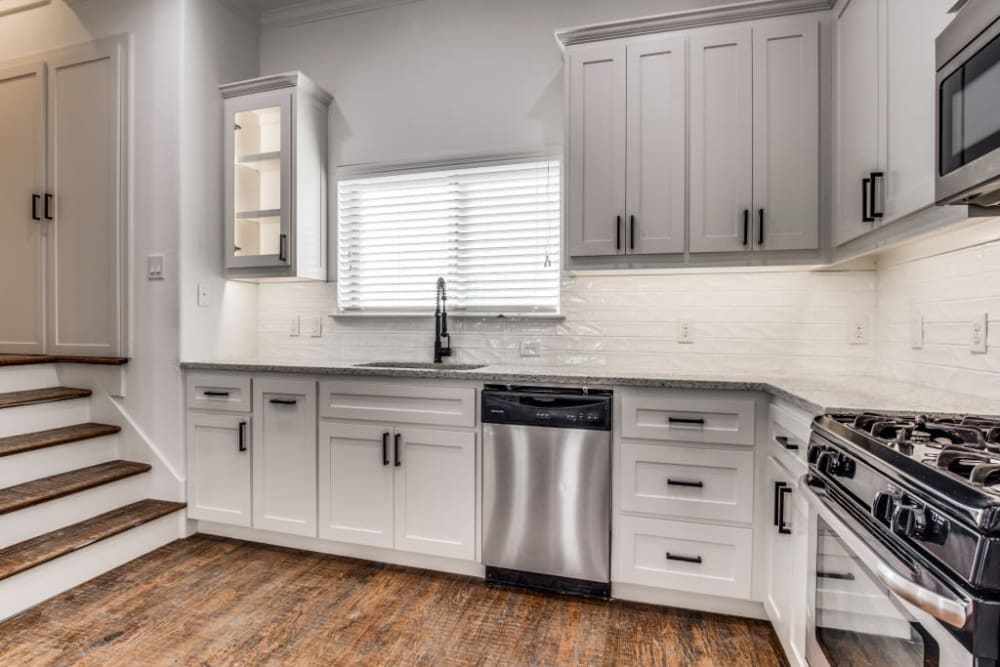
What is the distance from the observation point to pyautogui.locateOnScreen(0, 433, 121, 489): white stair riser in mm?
2605

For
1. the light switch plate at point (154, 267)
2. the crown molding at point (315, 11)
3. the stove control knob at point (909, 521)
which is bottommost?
the stove control knob at point (909, 521)

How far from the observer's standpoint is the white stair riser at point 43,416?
278cm

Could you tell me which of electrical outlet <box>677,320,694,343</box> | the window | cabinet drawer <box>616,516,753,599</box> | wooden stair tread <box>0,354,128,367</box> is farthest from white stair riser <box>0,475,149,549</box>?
electrical outlet <box>677,320,694,343</box>

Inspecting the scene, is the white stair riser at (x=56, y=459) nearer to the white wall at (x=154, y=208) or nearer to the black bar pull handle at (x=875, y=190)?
the white wall at (x=154, y=208)

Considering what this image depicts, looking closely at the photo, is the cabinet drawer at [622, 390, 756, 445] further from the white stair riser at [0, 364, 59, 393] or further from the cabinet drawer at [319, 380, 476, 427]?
the white stair riser at [0, 364, 59, 393]

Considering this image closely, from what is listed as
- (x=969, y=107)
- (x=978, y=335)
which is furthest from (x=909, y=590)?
(x=978, y=335)

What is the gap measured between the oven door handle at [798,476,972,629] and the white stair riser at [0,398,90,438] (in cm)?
355

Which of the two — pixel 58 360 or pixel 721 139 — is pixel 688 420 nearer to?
pixel 721 139

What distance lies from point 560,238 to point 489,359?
0.77 m

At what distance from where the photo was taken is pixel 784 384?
2.10 metres

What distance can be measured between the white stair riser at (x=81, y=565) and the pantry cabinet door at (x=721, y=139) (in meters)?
2.99

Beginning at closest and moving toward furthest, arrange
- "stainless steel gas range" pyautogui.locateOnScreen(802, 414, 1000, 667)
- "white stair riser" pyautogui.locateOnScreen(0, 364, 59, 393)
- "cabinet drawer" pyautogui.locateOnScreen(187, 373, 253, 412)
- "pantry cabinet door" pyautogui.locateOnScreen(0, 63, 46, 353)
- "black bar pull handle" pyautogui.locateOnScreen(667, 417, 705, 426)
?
"stainless steel gas range" pyautogui.locateOnScreen(802, 414, 1000, 667), "black bar pull handle" pyautogui.locateOnScreen(667, 417, 705, 426), "cabinet drawer" pyautogui.locateOnScreen(187, 373, 253, 412), "white stair riser" pyautogui.locateOnScreen(0, 364, 59, 393), "pantry cabinet door" pyautogui.locateOnScreen(0, 63, 46, 353)

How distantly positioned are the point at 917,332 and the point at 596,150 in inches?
59.0

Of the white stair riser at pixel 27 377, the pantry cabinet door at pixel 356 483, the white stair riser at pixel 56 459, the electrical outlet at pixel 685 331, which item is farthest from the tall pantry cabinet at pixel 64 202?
the electrical outlet at pixel 685 331
